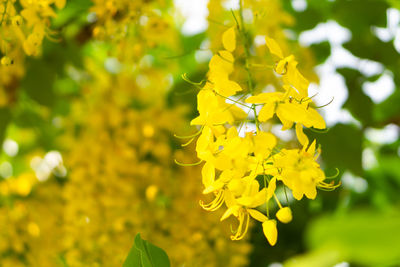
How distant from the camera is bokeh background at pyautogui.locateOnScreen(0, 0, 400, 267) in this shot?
86 centimetres

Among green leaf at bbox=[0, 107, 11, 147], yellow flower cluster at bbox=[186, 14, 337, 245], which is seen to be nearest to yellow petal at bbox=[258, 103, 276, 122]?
yellow flower cluster at bbox=[186, 14, 337, 245]

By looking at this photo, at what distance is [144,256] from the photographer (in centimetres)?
48

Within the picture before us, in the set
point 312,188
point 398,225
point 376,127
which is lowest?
point 376,127

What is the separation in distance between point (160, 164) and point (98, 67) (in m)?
0.42

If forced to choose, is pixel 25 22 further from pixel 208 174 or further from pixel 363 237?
pixel 363 237

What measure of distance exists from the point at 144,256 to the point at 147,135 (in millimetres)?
535

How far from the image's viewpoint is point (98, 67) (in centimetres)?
131

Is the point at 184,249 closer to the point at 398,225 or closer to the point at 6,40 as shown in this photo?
the point at 6,40

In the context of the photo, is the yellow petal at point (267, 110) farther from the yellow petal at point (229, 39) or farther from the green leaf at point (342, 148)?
the green leaf at point (342, 148)

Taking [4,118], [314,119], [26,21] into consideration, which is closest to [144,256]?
[314,119]

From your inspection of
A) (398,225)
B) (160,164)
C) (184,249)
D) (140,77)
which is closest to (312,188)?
(398,225)

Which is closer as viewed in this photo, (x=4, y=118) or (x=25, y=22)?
(x=25, y=22)

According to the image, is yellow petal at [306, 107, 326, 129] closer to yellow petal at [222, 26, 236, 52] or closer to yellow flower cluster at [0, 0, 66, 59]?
yellow petal at [222, 26, 236, 52]

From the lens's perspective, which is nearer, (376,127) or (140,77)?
(376,127)
